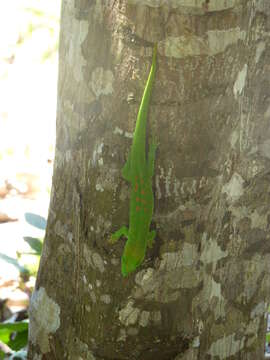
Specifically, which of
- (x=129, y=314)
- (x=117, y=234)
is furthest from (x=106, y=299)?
(x=117, y=234)

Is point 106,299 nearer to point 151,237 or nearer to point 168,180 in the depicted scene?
point 151,237

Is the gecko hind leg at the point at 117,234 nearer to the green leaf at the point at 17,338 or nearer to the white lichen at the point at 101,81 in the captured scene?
the white lichen at the point at 101,81

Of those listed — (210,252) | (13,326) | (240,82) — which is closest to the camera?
(240,82)

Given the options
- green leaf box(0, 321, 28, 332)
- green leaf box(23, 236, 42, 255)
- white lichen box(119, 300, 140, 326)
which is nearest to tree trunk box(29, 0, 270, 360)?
white lichen box(119, 300, 140, 326)

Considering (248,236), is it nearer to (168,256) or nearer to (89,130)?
(168,256)

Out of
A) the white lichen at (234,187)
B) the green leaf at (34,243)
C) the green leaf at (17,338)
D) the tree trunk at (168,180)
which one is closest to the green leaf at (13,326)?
the green leaf at (17,338)

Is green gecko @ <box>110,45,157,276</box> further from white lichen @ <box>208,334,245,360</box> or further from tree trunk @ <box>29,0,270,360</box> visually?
white lichen @ <box>208,334,245,360</box>

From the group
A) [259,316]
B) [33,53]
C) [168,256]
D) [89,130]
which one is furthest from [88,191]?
[33,53]
